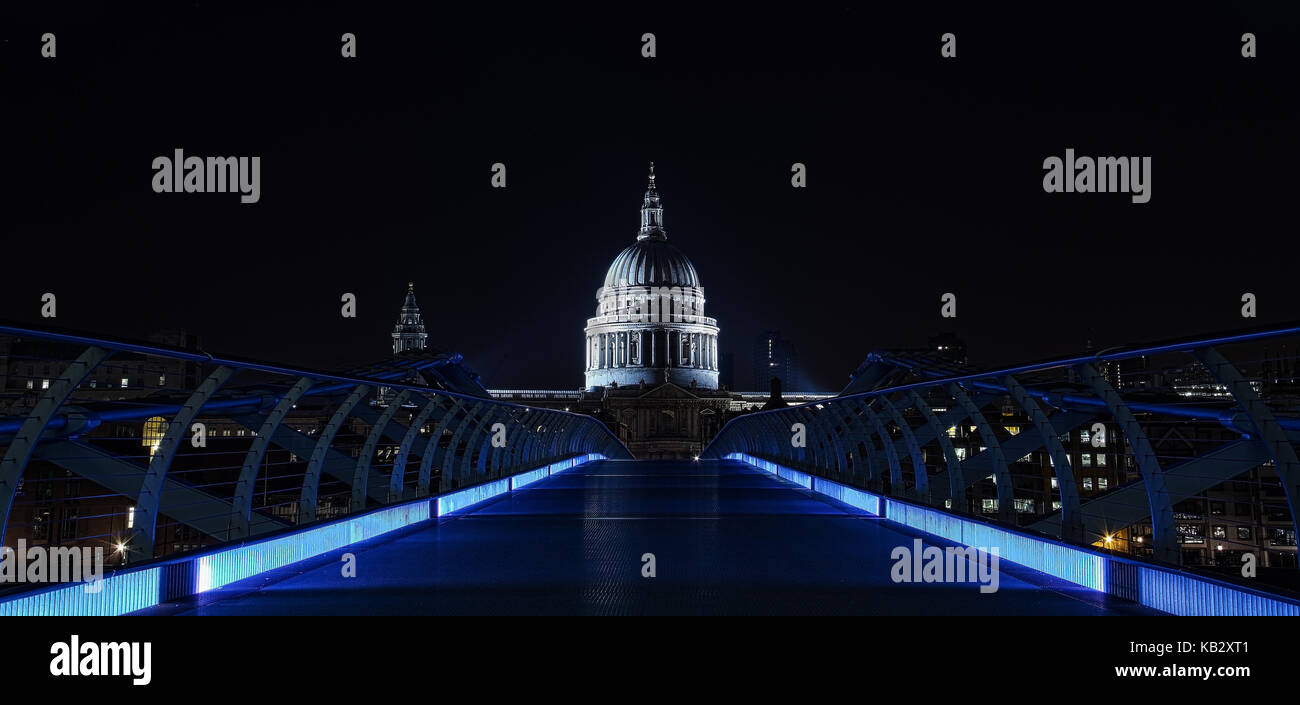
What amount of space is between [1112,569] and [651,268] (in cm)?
15226

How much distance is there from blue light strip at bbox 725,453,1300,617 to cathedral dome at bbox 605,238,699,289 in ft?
482

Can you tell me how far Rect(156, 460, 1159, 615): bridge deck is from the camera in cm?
675

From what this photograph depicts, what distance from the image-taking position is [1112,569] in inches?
277

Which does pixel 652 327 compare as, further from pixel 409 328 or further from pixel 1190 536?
pixel 1190 536

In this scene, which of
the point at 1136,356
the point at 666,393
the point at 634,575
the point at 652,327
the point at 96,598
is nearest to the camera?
the point at 96,598

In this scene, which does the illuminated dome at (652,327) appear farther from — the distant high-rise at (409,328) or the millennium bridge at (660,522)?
the millennium bridge at (660,522)

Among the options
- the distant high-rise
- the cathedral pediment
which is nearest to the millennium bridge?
the cathedral pediment

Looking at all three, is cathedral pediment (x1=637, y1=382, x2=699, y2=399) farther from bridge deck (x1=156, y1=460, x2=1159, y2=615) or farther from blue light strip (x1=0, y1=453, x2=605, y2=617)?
blue light strip (x1=0, y1=453, x2=605, y2=617)

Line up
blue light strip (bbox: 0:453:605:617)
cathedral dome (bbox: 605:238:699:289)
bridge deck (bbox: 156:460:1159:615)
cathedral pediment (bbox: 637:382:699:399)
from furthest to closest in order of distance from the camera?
cathedral dome (bbox: 605:238:699:289) < cathedral pediment (bbox: 637:382:699:399) < bridge deck (bbox: 156:460:1159:615) < blue light strip (bbox: 0:453:605:617)

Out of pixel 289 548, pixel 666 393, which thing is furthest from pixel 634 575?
pixel 666 393

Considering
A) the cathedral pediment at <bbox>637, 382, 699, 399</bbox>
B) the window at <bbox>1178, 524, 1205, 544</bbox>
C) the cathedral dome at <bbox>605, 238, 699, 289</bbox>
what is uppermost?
the cathedral dome at <bbox>605, 238, 699, 289</bbox>

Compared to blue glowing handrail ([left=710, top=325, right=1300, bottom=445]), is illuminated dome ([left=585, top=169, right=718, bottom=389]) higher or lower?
higher

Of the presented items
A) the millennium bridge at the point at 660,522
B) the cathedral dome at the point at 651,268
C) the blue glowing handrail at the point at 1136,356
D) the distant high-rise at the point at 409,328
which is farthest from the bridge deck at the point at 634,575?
the distant high-rise at the point at 409,328
